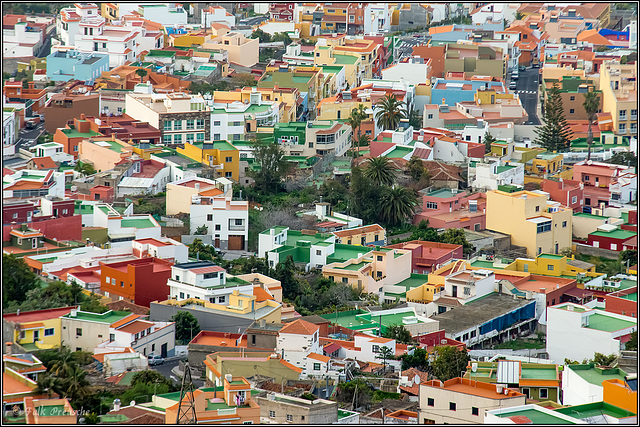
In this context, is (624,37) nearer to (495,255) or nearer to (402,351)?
(495,255)

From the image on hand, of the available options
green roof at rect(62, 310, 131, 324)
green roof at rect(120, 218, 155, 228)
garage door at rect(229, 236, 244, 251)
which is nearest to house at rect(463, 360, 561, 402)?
green roof at rect(62, 310, 131, 324)

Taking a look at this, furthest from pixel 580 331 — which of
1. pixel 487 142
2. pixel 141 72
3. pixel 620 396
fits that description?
pixel 141 72

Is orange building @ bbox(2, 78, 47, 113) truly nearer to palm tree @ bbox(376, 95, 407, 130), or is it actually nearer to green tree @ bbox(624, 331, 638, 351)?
palm tree @ bbox(376, 95, 407, 130)

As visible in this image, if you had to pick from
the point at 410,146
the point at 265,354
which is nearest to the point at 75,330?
the point at 265,354

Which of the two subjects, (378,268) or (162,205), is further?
(162,205)

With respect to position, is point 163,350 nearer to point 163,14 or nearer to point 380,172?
point 380,172
